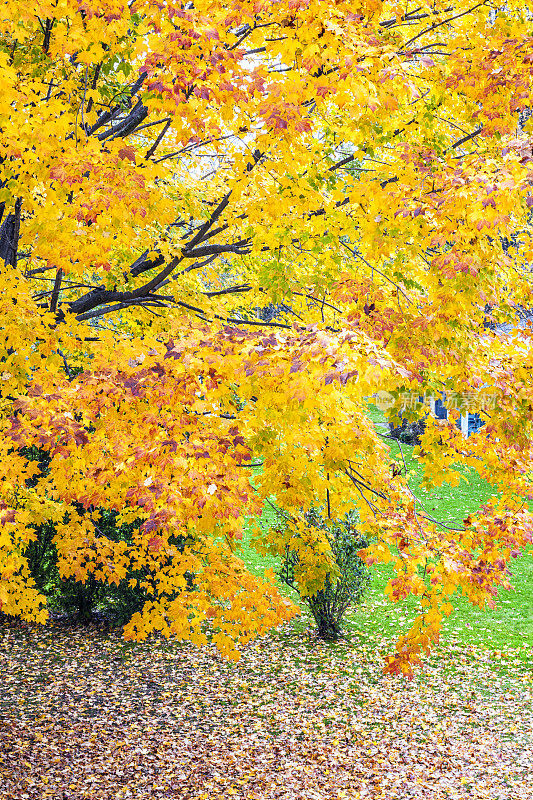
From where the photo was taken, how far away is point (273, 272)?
15.4 feet

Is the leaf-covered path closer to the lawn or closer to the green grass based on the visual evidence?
the lawn

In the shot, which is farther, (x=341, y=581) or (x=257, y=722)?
(x=341, y=581)

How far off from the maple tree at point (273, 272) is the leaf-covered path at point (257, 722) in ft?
6.51

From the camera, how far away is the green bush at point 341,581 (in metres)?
9.91

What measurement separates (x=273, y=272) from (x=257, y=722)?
18.5 feet

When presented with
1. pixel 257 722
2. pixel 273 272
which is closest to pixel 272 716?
pixel 257 722

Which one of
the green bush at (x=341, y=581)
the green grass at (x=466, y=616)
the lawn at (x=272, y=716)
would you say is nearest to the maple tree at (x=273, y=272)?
the lawn at (x=272, y=716)

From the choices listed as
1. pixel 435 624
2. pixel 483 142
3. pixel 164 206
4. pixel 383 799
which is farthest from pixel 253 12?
pixel 383 799

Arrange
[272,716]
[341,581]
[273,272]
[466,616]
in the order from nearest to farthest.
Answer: [273,272] < [272,716] < [341,581] < [466,616]

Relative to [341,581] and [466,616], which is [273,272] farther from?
[466,616]

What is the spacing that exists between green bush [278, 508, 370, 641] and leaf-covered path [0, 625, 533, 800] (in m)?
0.43

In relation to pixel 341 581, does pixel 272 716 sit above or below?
below

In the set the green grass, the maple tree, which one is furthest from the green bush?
the maple tree

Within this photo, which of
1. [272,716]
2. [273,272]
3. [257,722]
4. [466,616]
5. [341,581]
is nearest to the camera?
[273,272]
